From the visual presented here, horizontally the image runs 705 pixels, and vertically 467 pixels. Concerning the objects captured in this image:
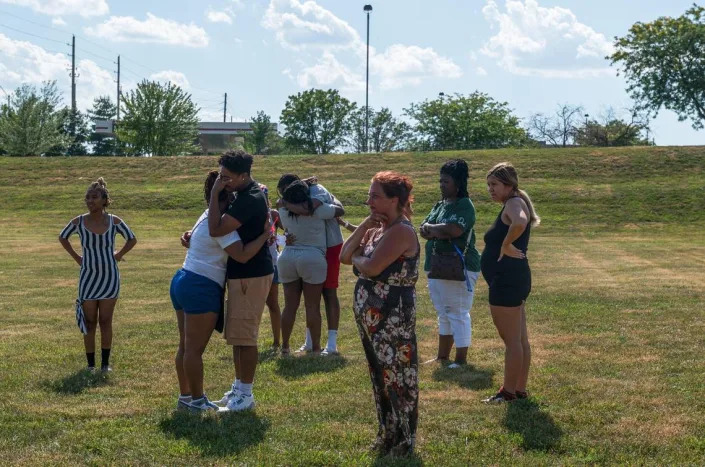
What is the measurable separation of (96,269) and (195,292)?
89.2 inches

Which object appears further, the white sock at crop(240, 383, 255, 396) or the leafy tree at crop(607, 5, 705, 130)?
the leafy tree at crop(607, 5, 705, 130)

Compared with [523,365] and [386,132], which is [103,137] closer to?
[386,132]

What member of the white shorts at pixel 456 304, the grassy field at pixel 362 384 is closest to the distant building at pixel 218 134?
the grassy field at pixel 362 384

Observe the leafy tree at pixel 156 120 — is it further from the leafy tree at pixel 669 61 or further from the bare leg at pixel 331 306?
the bare leg at pixel 331 306

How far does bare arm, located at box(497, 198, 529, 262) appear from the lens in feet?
21.4

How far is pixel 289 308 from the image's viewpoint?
8867 millimetres

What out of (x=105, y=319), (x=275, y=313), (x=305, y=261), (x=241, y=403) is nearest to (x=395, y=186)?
(x=241, y=403)

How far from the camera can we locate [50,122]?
59.8 m

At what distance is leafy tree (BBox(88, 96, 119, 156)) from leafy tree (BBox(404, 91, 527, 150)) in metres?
26.4

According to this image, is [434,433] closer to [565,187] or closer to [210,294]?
[210,294]

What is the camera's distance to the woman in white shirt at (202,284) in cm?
620

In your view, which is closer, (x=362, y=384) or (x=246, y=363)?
(x=246, y=363)

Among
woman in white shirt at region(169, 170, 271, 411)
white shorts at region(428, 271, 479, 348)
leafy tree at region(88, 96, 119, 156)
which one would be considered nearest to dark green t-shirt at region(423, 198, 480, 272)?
white shorts at region(428, 271, 479, 348)

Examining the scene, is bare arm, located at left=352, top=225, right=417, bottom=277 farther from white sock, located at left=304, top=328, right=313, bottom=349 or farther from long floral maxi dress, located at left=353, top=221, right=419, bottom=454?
white sock, located at left=304, top=328, right=313, bottom=349
